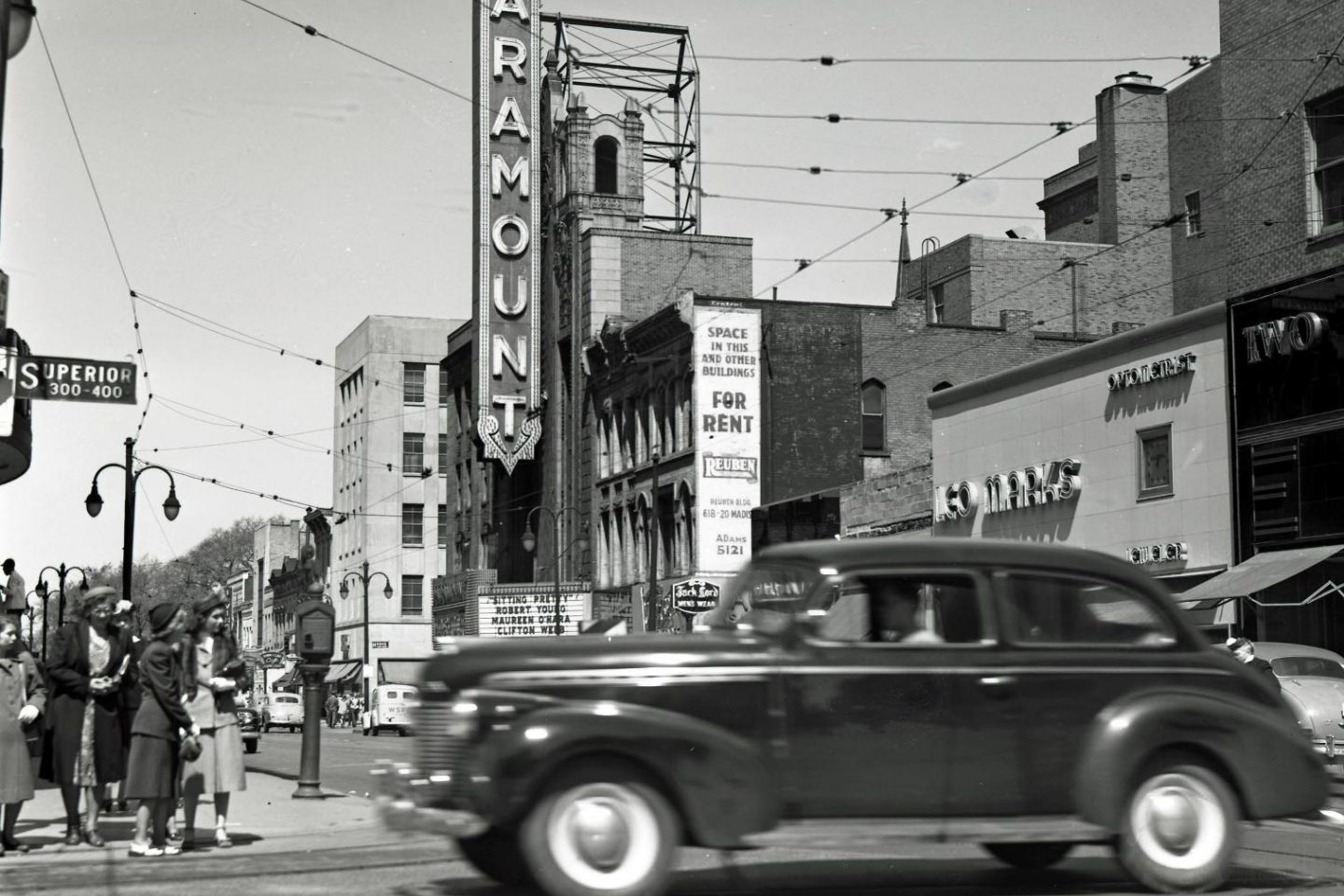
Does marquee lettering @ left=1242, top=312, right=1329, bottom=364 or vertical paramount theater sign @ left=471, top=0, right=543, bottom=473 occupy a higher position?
vertical paramount theater sign @ left=471, top=0, right=543, bottom=473

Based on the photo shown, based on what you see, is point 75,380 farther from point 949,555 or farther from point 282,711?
point 282,711

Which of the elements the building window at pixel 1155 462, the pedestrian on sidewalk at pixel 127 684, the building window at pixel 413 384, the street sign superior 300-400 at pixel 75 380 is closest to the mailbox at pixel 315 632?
the street sign superior 300-400 at pixel 75 380

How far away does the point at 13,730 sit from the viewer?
11805 millimetres

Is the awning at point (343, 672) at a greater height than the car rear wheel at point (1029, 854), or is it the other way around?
the car rear wheel at point (1029, 854)

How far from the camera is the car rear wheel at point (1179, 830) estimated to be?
8.88 m

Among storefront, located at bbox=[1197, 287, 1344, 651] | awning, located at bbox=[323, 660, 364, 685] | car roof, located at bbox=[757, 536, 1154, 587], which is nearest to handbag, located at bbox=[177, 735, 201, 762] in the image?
car roof, located at bbox=[757, 536, 1154, 587]

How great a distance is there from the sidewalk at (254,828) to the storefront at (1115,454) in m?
15.7

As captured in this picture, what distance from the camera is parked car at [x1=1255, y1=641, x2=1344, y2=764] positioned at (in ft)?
70.8

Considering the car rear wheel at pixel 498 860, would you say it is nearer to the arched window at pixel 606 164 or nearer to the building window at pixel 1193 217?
the building window at pixel 1193 217

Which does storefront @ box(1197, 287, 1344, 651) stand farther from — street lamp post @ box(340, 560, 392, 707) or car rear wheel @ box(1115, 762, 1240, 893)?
street lamp post @ box(340, 560, 392, 707)

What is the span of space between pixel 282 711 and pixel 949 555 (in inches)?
2258

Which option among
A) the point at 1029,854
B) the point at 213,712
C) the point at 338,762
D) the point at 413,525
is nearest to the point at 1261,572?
the point at 338,762

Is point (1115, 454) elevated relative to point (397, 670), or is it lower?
elevated

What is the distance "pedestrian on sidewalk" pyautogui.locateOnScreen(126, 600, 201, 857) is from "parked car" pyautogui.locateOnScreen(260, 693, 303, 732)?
171 feet
